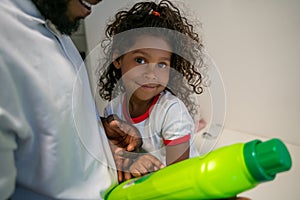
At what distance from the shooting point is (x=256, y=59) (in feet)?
3.58

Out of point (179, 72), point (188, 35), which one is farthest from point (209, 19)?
point (179, 72)

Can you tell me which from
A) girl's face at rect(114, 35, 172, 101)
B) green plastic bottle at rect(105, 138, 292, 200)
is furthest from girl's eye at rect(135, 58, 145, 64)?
green plastic bottle at rect(105, 138, 292, 200)

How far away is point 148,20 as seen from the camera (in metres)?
0.83

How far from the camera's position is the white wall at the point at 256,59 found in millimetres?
993

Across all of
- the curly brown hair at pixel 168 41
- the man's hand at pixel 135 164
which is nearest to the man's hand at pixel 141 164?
the man's hand at pixel 135 164

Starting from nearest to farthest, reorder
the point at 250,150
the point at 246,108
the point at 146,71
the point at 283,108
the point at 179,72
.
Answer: the point at 250,150, the point at 146,71, the point at 179,72, the point at 283,108, the point at 246,108

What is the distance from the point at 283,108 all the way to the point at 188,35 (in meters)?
0.50

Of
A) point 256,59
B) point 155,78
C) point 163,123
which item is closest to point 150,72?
point 155,78

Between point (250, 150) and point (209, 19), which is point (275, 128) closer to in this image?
point (209, 19)

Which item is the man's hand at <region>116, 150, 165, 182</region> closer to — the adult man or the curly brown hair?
the adult man

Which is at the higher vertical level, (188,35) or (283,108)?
(188,35)

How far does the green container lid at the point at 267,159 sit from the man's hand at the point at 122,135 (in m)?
0.37

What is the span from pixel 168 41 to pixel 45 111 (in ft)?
1.46

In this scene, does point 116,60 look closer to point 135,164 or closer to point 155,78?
point 155,78
